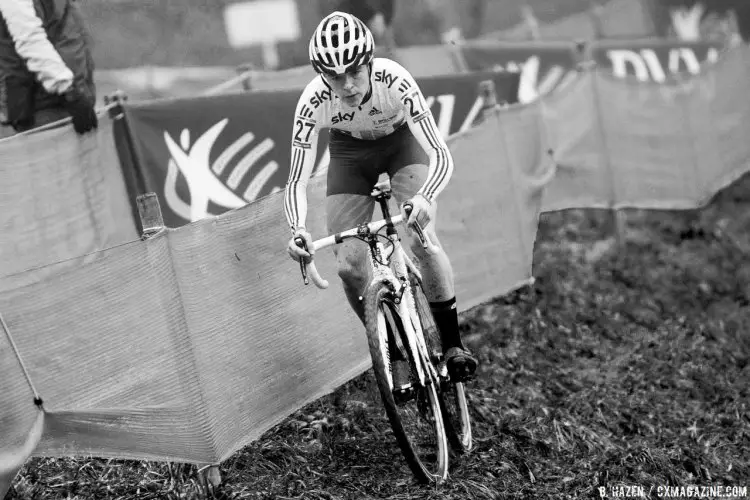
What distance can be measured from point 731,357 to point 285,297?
14.4 ft

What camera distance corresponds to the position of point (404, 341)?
5.18 m

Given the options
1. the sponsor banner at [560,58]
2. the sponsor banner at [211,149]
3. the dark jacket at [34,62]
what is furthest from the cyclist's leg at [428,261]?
the sponsor banner at [560,58]

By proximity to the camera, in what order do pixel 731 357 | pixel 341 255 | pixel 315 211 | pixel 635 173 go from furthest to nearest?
pixel 635 173 < pixel 731 357 < pixel 315 211 < pixel 341 255

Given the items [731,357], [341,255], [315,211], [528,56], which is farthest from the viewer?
[528,56]

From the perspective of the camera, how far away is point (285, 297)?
5.75 metres

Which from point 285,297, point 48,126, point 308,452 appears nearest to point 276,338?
point 285,297

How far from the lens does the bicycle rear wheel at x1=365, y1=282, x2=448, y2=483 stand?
4.82 meters

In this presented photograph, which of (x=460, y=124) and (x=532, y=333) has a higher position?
(x=460, y=124)

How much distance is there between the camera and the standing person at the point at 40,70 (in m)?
6.87

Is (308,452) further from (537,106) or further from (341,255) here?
(537,106)

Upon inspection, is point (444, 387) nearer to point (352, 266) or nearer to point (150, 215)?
point (352, 266)

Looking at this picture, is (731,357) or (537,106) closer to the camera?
Answer: (731,357)

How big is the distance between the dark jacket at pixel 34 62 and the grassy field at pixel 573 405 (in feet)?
9.03

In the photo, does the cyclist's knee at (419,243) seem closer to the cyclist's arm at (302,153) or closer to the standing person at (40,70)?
the cyclist's arm at (302,153)
